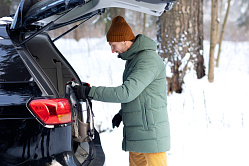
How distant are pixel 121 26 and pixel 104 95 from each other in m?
0.63

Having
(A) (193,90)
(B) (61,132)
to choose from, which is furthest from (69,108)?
(A) (193,90)

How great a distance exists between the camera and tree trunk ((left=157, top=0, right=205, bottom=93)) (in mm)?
6578

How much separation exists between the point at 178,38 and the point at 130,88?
4345 millimetres

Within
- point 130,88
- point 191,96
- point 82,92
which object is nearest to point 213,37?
point 191,96

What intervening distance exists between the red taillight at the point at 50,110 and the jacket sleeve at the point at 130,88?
341mm

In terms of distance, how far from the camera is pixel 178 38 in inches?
259

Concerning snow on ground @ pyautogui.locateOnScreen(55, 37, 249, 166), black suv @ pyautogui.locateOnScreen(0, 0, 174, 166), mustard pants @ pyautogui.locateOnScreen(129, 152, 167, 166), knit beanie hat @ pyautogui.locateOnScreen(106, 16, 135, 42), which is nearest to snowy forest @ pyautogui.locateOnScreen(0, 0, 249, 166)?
snow on ground @ pyautogui.locateOnScreen(55, 37, 249, 166)

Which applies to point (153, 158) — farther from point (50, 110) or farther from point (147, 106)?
point (50, 110)

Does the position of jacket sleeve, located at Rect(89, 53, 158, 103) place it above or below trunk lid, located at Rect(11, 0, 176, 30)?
below

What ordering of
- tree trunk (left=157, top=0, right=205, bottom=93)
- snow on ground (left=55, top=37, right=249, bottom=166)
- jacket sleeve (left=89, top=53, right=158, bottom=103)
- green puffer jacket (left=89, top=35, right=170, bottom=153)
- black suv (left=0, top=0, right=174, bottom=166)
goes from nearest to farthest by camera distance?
black suv (left=0, top=0, right=174, bottom=166), jacket sleeve (left=89, top=53, right=158, bottom=103), green puffer jacket (left=89, top=35, right=170, bottom=153), snow on ground (left=55, top=37, right=249, bottom=166), tree trunk (left=157, top=0, right=205, bottom=93)

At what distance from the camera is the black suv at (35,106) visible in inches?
84.7

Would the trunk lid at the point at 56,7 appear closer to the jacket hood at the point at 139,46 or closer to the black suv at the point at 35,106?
the black suv at the point at 35,106

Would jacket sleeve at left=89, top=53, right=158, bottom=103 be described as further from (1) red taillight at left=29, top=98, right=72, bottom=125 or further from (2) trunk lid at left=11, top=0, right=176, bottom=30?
(2) trunk lid at left=11, top=0, right=176, bottom=30

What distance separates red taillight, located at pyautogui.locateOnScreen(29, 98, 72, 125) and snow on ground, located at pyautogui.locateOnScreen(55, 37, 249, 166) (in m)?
2.03
